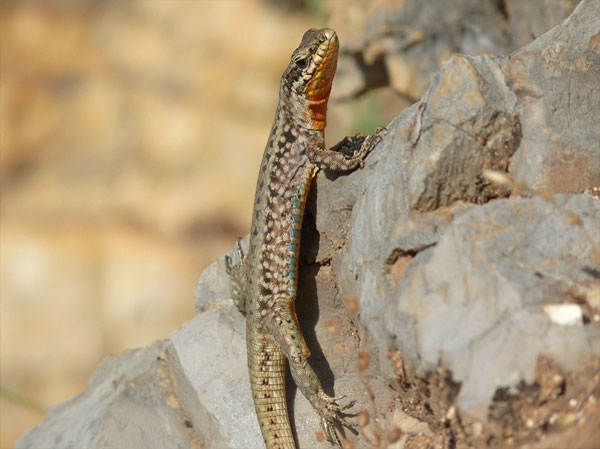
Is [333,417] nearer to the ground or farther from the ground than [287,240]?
nearer to the ground

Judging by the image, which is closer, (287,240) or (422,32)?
(287,240)

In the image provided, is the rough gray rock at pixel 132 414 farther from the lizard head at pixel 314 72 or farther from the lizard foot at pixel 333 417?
the lizard head at pixel 314 72

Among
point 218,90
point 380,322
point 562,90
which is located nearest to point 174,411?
point 380,322

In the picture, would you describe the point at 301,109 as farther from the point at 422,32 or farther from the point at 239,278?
the point at 422,32

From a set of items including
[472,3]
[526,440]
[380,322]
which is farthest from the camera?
[472,3]

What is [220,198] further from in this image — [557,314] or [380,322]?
[557,314]

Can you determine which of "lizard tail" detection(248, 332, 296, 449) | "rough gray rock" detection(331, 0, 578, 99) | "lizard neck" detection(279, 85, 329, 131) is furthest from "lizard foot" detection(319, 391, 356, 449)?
"rough gray rock" detection(331, 0, 578, 99)

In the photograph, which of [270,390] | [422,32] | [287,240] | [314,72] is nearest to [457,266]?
[287,240]
